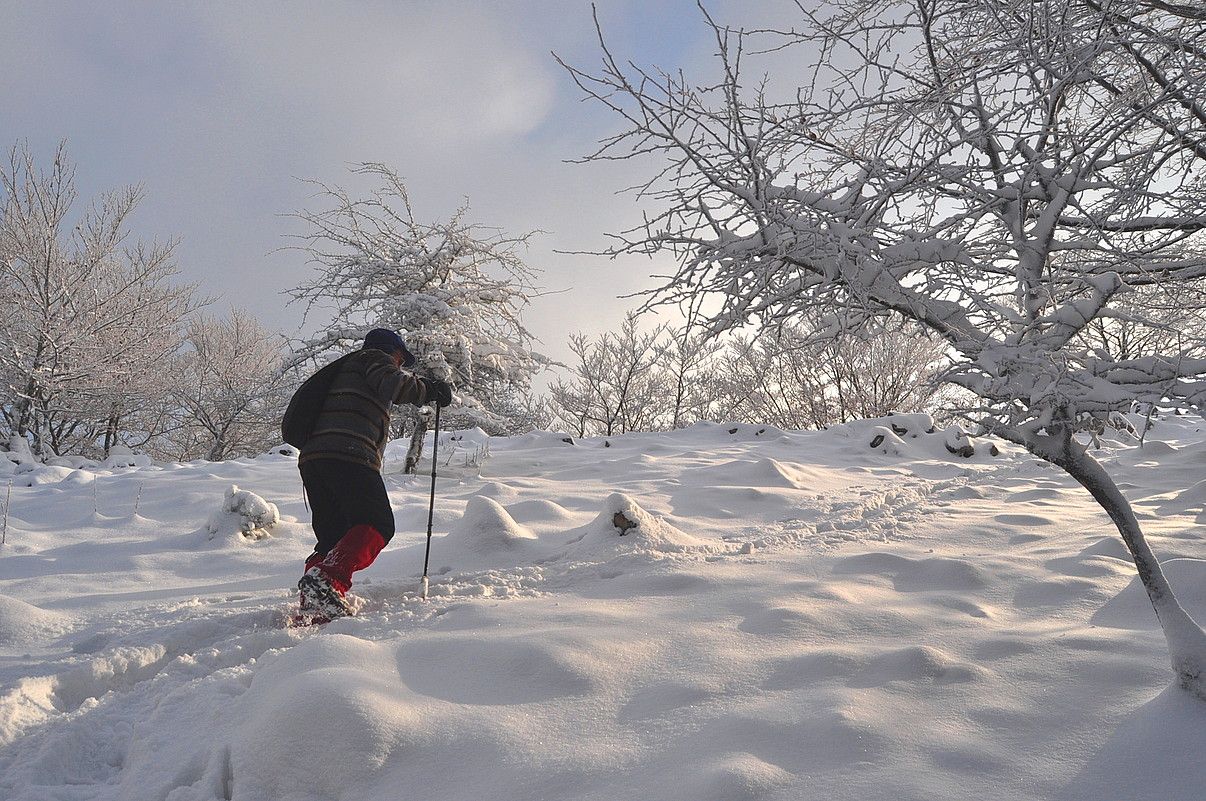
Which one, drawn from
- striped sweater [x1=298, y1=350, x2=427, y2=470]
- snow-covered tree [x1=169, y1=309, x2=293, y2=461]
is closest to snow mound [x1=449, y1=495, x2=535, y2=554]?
striped sweater [x1=298, y1=350, x2=427, y2=470]

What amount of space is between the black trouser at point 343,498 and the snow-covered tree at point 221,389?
53.6 feet

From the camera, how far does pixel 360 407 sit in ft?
12.4

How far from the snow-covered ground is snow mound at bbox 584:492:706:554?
23 mm

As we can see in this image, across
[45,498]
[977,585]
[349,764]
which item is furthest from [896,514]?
[45,498]

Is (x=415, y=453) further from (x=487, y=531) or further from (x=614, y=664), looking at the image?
(x=614, y=664)

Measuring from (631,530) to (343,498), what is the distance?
1926mm

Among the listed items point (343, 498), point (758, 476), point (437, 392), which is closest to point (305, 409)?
point (343, 498)

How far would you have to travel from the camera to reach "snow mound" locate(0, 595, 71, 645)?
3.23 metres

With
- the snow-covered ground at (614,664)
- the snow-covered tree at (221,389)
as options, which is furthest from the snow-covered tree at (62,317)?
the snow-covered ground at (614,664)

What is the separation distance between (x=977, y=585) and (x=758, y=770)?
2298mm

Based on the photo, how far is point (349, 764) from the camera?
185cm

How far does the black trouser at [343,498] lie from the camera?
3.64m

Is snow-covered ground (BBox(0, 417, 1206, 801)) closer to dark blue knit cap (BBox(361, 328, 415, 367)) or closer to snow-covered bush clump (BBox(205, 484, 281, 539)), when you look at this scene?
snow-covered bush clump (BBox(205, 484, 281, 539))

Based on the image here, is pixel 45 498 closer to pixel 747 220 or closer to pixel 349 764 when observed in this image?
pixel 349 764
